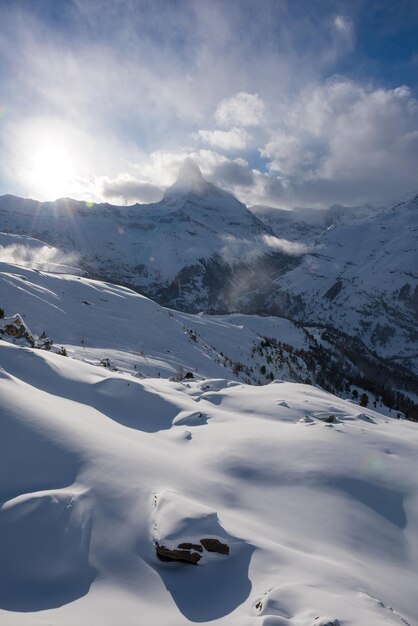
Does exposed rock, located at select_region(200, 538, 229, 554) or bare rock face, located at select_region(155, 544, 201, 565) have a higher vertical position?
exposed rock, located at select_region(200, 538, 229, 554)

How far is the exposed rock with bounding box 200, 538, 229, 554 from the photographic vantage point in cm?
389

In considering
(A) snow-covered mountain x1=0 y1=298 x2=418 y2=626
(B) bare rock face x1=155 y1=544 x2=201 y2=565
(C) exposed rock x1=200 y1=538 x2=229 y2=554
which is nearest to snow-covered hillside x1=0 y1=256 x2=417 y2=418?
(A) snow-covered mountain x1=0 y1=298 x2=418 y2=626

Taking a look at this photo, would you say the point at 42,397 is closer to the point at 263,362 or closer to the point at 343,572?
the point at 343,572

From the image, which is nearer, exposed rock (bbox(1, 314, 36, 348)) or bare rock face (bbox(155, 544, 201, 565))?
bare rock face (bbox(155, 544, 201, 565))

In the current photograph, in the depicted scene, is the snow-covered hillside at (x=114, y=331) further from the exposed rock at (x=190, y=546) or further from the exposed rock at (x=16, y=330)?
the exposed rock at (x=190, y=546)

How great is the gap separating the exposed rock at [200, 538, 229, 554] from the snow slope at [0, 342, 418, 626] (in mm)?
69

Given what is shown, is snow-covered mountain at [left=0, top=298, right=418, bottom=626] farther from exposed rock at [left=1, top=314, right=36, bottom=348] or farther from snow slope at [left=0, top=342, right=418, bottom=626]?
exposed rock at [left=1, top=314, right=36, bottom=348]

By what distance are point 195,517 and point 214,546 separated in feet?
1.21

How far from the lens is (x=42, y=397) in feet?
22.7

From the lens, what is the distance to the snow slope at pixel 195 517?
3.31 metres

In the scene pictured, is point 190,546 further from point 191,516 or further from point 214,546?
point 191,516

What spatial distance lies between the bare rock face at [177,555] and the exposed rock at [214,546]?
0.44ft

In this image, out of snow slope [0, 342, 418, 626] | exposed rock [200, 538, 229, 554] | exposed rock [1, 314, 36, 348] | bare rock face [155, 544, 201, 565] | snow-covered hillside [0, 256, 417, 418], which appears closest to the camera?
snow slope [0, 342, 418, 626]

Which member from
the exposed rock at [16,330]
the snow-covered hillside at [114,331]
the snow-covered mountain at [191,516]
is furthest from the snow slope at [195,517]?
the snow-covered hillside at [114,331]
